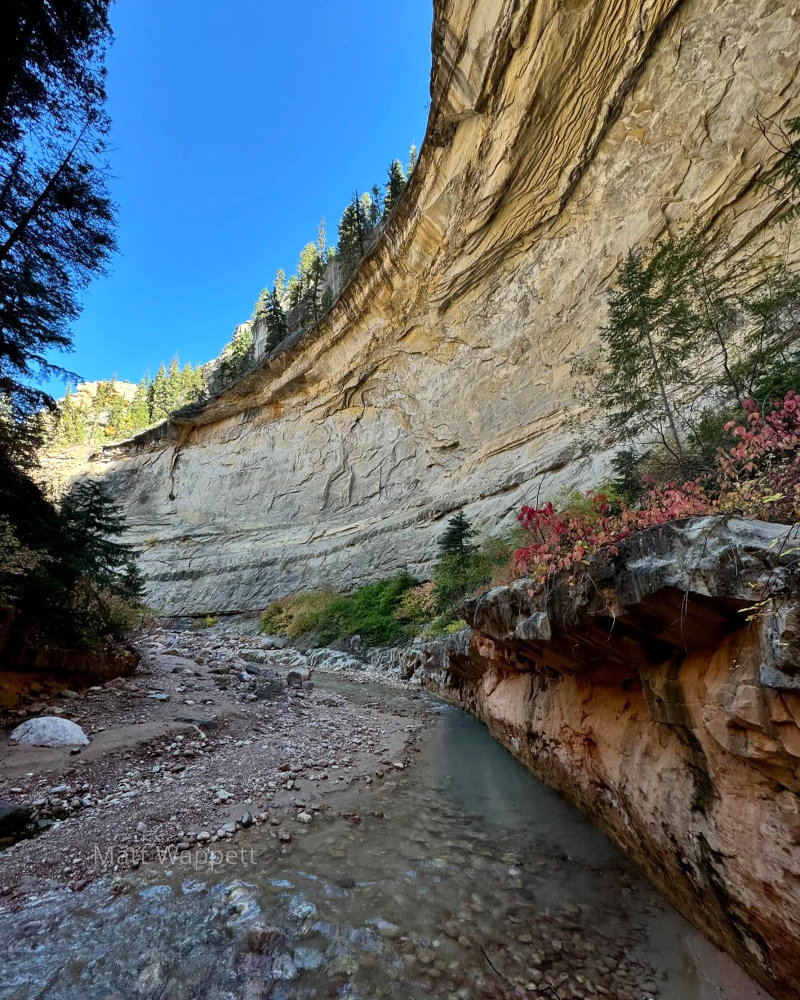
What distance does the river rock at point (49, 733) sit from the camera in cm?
523

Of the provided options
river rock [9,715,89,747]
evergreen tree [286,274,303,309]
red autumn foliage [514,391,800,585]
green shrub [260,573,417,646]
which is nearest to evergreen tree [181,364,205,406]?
evergreen tree [286,274,303,309]

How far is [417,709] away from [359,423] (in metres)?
21.7

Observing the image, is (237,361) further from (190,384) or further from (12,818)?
(12,818)

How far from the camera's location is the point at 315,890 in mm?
3166

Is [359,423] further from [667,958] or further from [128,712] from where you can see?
[667,958]

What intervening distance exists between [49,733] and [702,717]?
279 inches

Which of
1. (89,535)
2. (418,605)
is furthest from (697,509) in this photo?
(418,605)

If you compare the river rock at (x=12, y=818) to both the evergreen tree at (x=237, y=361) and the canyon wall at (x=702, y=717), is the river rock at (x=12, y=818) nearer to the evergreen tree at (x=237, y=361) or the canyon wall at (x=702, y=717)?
the canyon wall at (x=702, y=717)

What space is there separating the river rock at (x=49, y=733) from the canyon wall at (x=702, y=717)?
5955 millimetres

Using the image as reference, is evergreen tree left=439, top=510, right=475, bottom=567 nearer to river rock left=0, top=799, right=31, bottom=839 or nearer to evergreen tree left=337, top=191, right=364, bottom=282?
river rock left=0, top=799, right=31, bottom=839

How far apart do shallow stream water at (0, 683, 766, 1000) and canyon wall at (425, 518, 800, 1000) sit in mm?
381

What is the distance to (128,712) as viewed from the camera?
6.66 meters

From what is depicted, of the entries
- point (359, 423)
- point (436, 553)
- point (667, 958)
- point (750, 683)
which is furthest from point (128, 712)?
point (359, 423)

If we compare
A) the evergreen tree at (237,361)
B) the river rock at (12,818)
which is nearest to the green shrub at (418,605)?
the river rock at (12,818)
